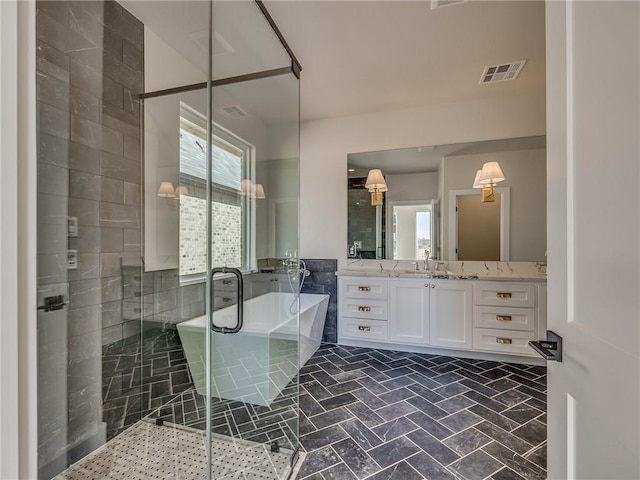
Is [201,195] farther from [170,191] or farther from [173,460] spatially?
[173,460]

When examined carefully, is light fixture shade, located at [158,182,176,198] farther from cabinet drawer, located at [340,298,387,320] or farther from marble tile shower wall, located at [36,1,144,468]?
cabinet drawer, located at [340,298,387,320]

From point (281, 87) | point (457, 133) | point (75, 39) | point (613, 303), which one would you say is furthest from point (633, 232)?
point (457, 133)

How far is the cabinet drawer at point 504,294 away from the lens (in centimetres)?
A: 281

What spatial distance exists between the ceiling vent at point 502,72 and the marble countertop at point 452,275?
196 centimetres

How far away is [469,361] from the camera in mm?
3012

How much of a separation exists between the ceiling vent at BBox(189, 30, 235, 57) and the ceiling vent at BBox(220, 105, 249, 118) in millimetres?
399

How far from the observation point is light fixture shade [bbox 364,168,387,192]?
3585 millimetres

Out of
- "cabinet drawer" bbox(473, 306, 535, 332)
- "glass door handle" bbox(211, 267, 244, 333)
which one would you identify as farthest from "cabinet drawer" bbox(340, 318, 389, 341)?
"glass door handle" bbox(211, 267, 244, 333)

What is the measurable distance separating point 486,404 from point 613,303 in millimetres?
2138

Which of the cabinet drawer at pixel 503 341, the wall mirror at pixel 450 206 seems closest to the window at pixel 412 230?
the wall mirror at pixel 450 206

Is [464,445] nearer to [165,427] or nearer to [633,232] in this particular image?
[633,232]

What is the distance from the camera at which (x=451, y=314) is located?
3023mm

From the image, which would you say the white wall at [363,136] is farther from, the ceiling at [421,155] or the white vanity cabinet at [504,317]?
the white vanity cabinet at [504,317]

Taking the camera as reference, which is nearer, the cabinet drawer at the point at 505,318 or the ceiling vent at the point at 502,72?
the ceiling vent at the point at 502,72
